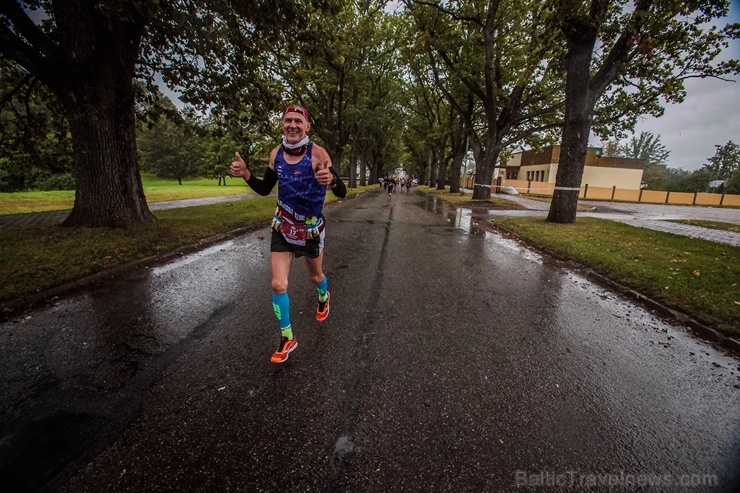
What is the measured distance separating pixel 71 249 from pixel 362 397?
654cm

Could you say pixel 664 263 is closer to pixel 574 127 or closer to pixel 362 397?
pixel 574 127

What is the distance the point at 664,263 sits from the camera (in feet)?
20.6

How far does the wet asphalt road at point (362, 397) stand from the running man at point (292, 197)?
0.60 metres

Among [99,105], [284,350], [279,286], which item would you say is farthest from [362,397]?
[99,105]

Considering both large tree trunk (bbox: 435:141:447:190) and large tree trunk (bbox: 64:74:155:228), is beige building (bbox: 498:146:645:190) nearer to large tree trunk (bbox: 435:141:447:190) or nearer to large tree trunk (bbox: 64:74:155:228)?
large tree trunk (bbox: 435:141:447:190)

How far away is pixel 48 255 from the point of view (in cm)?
548

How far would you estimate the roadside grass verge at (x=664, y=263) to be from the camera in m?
4.33

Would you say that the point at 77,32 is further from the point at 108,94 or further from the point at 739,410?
the point at 739,410

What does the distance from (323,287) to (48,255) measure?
5.36 meters

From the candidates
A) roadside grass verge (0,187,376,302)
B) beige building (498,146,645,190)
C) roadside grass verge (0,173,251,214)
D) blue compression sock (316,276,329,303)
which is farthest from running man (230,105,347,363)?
beige building (498,146,645,190)

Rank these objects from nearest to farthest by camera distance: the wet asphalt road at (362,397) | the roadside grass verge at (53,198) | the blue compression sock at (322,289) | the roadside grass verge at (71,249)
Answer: the wet asphalt road at (362,397)
the blue compression sock at (322,289)
the roadside grass verge at (71,249)
the roadside grass verge at (53,198)

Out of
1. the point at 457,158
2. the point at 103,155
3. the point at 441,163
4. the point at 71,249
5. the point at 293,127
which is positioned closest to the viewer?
the point at 293,127

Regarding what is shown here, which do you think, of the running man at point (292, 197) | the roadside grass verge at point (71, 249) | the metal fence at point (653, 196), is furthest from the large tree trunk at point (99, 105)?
the metal fence at point (653, 196)

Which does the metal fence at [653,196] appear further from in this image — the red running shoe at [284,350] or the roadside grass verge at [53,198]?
the red running shoe at [284,350]
